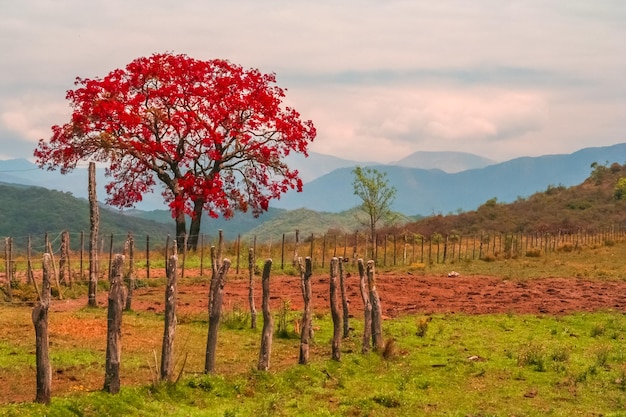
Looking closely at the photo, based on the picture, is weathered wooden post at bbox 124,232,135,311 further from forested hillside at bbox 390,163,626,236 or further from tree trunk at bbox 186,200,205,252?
forested hillside at bbox 390,163,626,236

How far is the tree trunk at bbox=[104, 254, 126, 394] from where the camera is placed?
12.5 meters

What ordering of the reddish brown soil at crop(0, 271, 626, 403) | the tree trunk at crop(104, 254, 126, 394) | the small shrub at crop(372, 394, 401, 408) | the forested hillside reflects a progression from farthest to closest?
the forested hillside
the reddish brown soil at crop(0, 271, 626, 403)
the small shrub at crop(372, 394, 401, 408)
the tree trunk at crop(104, 254, 126, 394)

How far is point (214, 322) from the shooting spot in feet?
48.8

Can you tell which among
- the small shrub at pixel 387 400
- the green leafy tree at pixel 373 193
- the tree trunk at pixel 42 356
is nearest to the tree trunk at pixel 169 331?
the tree trunk at pixel 42 356

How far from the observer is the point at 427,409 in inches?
A: 556

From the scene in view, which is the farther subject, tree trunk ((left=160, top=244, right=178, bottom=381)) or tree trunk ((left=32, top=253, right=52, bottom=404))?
tree trunk ((left=160, top=244, right=178, bottom=381))

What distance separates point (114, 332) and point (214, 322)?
2.57 meters

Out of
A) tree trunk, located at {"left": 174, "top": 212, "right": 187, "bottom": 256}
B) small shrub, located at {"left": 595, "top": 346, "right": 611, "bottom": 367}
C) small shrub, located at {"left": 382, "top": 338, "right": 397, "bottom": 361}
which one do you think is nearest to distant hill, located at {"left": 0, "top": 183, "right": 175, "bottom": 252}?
tree trunk, located at {"left": 174, "top": 212, "right": 187, "bottom": 256}

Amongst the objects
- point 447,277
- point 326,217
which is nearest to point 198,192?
point 447,277

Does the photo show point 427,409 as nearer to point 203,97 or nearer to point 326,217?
point 203,97

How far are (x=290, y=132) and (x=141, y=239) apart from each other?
8208 cm

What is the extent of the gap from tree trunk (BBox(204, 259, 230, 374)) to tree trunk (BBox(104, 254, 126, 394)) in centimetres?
228

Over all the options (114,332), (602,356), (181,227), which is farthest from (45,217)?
(602,356)

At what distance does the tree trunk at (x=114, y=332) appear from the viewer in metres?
12.5
